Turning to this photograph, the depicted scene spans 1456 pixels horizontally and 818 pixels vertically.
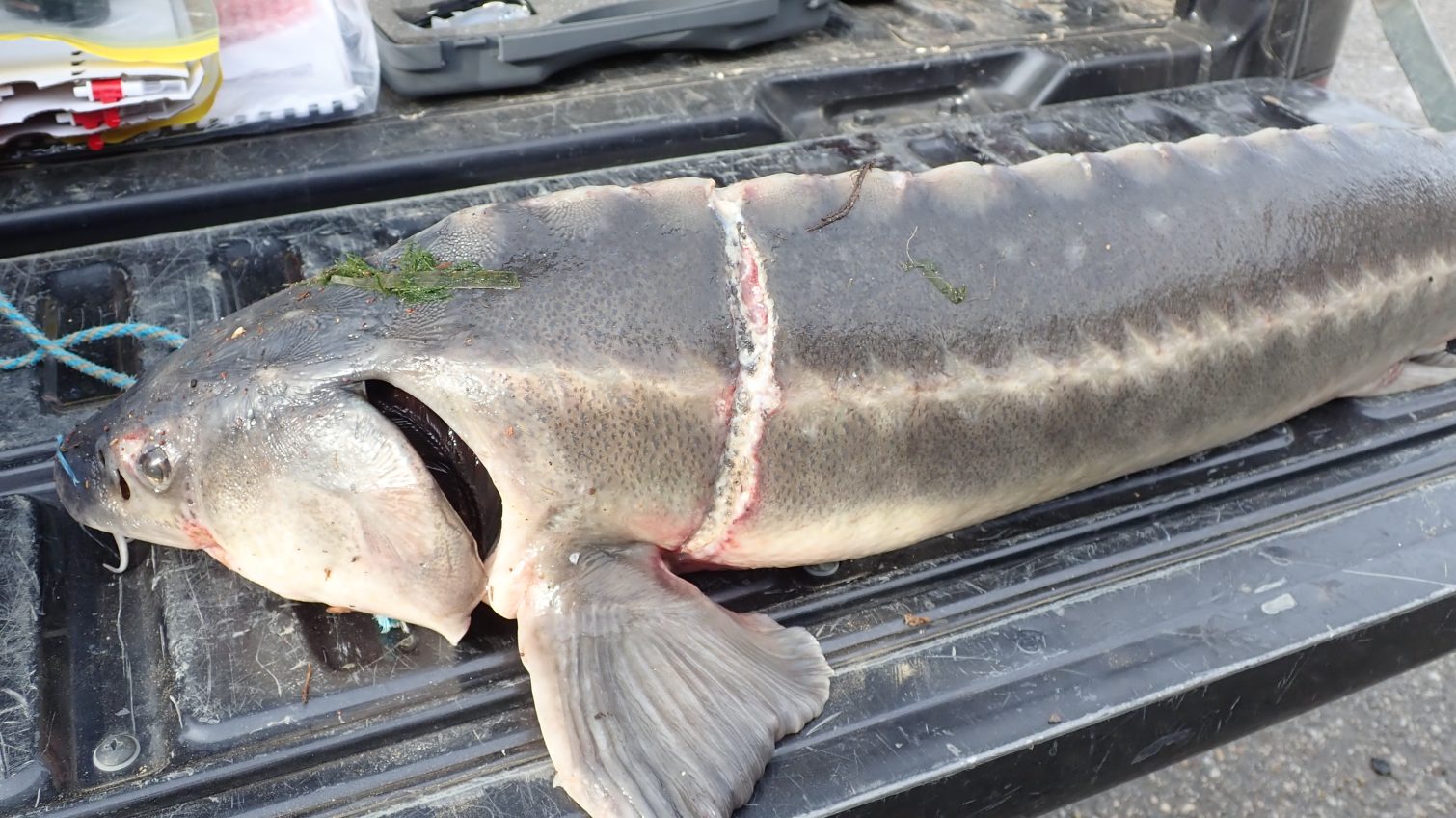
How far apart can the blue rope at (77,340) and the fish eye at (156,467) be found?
1.58 feet

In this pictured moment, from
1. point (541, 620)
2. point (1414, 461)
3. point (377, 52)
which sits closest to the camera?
point (541, 620)

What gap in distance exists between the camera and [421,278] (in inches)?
76.6

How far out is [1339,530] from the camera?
7.56 feet

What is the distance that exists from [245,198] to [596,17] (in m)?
1.16

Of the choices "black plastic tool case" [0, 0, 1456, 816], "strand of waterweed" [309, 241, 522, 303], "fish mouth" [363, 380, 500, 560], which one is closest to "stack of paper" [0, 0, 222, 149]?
"black plastic tool case" [0, 0, 1456, 816]

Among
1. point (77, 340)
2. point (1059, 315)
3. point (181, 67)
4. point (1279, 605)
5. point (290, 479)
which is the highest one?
point (181, 67)

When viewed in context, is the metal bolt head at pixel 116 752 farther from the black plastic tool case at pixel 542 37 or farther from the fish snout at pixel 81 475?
the black plastic tool case at pixel 542 37

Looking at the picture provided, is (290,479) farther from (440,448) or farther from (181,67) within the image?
(181,67)

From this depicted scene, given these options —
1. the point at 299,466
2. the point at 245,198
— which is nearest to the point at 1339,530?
the point at 299,466

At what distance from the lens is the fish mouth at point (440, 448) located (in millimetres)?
1892

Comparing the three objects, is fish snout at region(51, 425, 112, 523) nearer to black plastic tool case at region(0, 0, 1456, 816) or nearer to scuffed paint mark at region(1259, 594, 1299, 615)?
black plastic tool case at region(0, 0, 1456, 816)

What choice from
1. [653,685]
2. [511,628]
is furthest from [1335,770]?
[511,628]

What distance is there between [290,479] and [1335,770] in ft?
9.57

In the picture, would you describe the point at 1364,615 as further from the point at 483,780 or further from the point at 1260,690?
the point at 483,780
